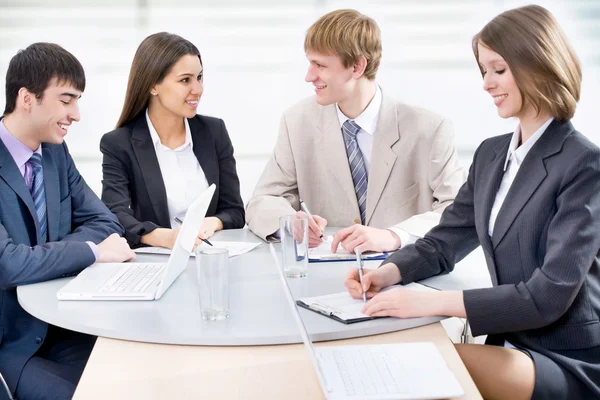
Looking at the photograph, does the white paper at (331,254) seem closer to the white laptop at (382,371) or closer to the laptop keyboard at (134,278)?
the laptop keyboard at (134,278)

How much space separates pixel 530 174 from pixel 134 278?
104 cm

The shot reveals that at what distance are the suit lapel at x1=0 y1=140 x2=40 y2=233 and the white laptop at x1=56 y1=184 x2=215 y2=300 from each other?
278mm

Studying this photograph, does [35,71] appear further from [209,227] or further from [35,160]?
[209,227]

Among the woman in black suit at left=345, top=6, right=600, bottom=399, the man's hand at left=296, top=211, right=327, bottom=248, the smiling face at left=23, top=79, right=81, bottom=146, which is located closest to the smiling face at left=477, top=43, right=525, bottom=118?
the woman in black suit at left=345, top=6, right=600, bottom=399

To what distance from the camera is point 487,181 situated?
6.04ft

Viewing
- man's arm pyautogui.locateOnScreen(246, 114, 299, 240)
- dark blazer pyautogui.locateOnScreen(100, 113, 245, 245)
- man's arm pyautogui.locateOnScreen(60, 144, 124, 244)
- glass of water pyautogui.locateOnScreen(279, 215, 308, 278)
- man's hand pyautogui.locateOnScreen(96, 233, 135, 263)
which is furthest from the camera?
dark blazer pyautogui.locateOnScreen(100, 113, 245, 245)

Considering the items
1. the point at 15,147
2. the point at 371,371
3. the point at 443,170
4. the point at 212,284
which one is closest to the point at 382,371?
the point at 371,371

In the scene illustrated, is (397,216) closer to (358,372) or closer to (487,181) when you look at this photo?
(487,181)

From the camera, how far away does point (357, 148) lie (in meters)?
2.84

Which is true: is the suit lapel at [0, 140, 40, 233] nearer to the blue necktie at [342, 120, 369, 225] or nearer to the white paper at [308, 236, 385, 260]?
the white paper at [308, 236, 385, 260]

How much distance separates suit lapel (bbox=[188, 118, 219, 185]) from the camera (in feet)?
9.86

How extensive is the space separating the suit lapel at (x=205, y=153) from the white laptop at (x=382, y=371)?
172 cm

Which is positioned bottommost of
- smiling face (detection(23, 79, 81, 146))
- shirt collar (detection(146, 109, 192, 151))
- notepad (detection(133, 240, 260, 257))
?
notepad (detection(133, 240, 260, 257))

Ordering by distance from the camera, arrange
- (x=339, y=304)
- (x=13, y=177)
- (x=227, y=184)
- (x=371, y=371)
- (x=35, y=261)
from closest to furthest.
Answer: (x=371, y=371)
(x=339, y=304)
(x=35, y=261)
(x=13, y=177)
(x=227, y=184)
